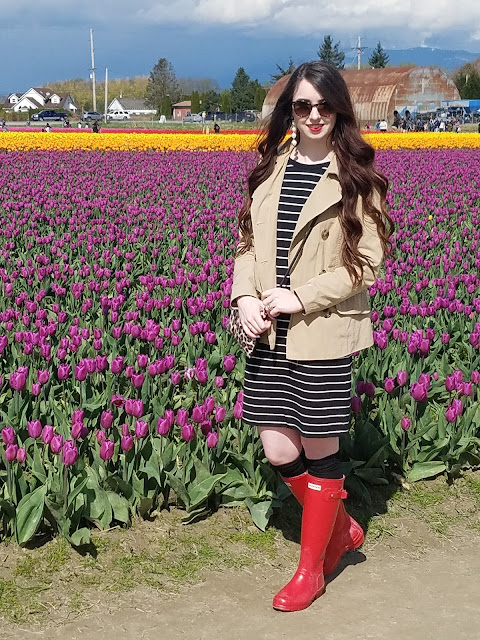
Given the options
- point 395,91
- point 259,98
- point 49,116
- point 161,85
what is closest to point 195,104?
point 259,98

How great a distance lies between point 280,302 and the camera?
10.1 ft

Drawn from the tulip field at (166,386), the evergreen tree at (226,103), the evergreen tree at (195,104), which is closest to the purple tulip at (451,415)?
the tulip field at (166,386)

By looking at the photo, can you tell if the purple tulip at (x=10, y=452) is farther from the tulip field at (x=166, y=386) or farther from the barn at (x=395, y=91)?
the barn at (x=395, y=91)

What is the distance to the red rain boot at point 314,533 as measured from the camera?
3.31 meters

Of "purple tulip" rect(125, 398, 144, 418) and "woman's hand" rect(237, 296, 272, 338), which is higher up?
"woman's hand" rect(237, 296, 272, 338)

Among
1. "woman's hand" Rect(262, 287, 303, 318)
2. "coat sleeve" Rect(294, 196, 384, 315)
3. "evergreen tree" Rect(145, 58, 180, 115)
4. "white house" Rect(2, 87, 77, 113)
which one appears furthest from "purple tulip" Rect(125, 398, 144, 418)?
"white house" Rect(2, 87, 77, 113)

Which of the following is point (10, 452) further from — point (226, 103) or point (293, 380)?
point (226, 103)

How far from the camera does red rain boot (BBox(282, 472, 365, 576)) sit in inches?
135

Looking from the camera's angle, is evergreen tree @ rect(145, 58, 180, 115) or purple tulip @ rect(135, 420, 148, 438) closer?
purple tulip @ rect(135, 420, 148, 438)

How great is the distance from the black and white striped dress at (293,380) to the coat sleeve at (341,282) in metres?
0.17

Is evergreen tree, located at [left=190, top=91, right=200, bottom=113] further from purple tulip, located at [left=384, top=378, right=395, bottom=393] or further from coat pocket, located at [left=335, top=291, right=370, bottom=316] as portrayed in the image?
coat pocket, located at [left=335, top=291, right=370, bottom=316]

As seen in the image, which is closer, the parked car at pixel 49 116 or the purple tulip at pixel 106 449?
the purple tulip at pixel 106 449

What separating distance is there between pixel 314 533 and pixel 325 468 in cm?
26

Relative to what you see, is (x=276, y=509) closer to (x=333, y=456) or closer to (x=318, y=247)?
(x=333, y=456)
